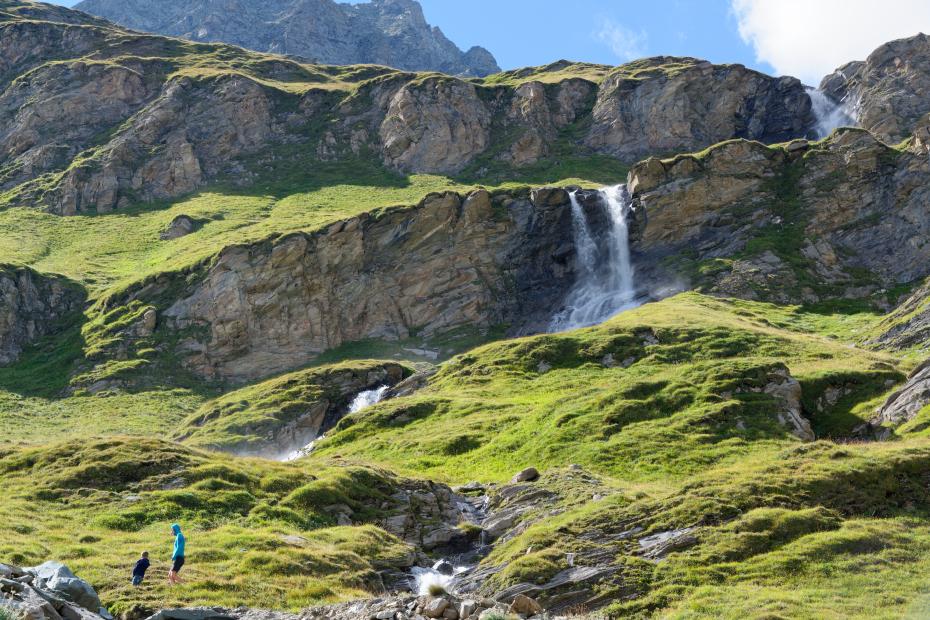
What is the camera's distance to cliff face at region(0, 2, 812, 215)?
6403 inches

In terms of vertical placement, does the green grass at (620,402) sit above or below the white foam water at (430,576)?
above

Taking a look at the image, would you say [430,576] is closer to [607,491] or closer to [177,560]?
[607,491]

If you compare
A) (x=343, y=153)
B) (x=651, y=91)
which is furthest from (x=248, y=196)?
(x=651, y=91)

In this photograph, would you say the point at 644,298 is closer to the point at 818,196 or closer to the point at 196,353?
the point at 818,196

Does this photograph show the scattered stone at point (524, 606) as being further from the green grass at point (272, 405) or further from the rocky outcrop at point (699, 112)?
the rocky outcrop at point (699, 112)

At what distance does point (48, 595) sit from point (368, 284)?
8952 centimetres

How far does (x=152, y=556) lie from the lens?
29.5 metres

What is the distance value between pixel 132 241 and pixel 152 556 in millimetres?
119226

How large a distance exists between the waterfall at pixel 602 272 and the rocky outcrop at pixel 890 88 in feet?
217

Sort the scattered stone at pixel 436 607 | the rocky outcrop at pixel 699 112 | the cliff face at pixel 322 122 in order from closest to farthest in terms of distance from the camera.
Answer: the scattered stone at pixel 436 607 < the cliff face at pixel 322 122 < the rocky outcrop at pixel 699 112

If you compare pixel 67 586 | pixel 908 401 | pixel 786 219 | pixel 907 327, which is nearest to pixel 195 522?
pixel 67 586

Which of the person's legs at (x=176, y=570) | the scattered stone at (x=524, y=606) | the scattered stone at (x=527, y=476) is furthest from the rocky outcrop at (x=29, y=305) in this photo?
the scattered stone at (x=524, y=606)

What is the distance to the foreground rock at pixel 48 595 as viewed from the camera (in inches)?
778

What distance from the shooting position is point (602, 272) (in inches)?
4203
